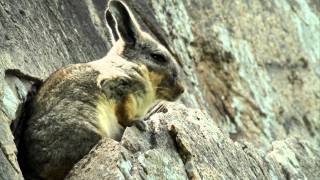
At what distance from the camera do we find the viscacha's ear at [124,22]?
9.31 metres

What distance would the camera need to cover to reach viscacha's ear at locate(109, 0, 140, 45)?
931 centimetres

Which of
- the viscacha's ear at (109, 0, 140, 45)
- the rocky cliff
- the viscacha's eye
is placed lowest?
the rocky cliff

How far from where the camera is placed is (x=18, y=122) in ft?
25.5

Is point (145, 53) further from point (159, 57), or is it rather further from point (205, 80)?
point (205, 80)

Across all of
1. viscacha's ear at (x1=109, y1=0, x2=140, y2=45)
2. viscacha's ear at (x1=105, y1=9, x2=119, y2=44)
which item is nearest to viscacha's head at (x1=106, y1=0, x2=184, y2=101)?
viscacha's ear at (x1=109, y1=0, x2=140, y2=45)

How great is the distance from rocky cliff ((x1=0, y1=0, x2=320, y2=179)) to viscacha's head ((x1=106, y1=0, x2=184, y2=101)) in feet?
0.88

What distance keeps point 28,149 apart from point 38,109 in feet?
1.40

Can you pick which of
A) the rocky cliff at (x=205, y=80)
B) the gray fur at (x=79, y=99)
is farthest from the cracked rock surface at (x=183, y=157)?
the gray fur at (x=79, y=99)

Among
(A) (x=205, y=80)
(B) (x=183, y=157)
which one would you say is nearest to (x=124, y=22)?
(B) (x=183, y=157)

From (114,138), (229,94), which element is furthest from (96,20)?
(114,138)

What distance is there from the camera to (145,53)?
9.34 meters

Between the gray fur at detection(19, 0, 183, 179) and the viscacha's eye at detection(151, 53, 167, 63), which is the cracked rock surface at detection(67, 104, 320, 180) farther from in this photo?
the viscacha's eye at detection(151, 53, 167, 63)

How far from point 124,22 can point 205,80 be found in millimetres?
5534

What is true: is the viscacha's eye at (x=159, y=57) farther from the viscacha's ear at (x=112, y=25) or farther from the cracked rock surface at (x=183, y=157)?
the viscacha's ear at (x=112, y=25)
